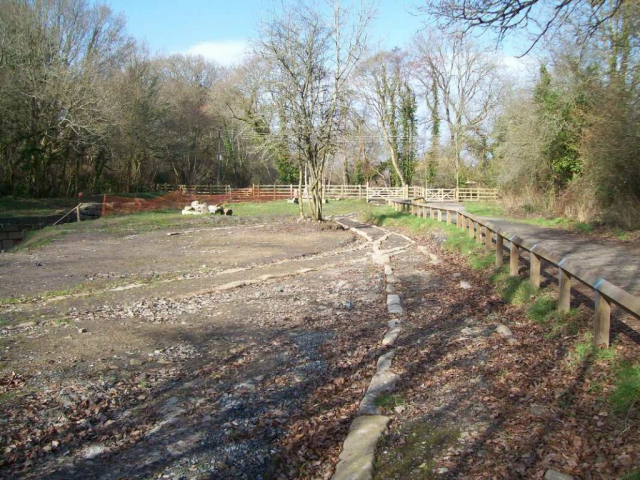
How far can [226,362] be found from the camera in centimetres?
568

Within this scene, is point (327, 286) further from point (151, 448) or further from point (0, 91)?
point (0, 91)

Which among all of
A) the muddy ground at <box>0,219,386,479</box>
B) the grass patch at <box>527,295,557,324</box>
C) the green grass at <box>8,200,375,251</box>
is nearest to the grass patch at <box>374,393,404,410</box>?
the muddy ground at <box>0,219,386,479</box>

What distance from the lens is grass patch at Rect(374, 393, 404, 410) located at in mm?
4450

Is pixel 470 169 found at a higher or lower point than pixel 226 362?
higher

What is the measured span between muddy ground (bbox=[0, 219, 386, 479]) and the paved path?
340 cm

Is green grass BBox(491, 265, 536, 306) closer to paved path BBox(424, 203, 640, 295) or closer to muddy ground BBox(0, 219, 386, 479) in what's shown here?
paved path BBox(424, 203, 640, 295)

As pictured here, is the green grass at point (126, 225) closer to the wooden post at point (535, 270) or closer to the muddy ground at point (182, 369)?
the muddy ground at point (182, 369)

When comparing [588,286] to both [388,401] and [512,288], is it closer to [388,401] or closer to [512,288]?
[512,288]

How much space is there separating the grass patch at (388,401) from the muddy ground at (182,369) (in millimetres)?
238

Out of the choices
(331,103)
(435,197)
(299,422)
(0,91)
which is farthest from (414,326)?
(435,197)

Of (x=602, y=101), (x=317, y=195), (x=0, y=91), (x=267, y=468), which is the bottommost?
(x=267, y=468)

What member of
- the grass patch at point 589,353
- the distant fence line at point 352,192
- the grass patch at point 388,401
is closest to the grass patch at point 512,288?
the grass patch at point 589,353

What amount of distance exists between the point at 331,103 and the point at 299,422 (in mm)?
18095

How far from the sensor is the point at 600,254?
34.2ft
